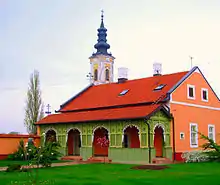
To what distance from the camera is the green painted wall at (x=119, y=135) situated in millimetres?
22266

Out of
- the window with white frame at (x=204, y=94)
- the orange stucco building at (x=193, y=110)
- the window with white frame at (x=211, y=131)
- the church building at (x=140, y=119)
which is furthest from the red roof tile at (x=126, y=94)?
the window with white frame at (x=211, y=131)

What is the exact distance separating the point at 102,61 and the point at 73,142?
951 inches

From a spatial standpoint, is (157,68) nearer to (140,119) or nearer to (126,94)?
(126,94)

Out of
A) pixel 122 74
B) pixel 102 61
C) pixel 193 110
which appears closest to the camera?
pixel 193 110

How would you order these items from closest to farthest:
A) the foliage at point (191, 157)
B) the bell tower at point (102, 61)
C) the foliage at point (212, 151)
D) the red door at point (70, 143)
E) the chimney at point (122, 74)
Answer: the foliage at point (212, 151) < the foliage at point (191, 157) < the red door at point (70, 143) < the chimney at point (122, 74) < the bell tower at point (102, 61)

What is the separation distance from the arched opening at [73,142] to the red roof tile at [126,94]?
2.30m

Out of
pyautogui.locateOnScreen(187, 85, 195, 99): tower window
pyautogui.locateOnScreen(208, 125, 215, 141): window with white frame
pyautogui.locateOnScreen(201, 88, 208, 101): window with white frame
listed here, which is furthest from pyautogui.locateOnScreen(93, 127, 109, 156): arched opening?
pyautogui.locateOnScreen(208, 125, 215, 141): window with white frame

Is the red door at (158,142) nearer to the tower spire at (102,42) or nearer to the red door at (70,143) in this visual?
the red door at (70,143)

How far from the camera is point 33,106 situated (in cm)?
4050

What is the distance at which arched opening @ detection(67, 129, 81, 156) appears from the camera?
28.7 meters

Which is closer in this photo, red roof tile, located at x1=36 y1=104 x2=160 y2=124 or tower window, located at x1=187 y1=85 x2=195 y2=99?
red roof tile, located at x1=36 y1=104 x2=160 y2=124

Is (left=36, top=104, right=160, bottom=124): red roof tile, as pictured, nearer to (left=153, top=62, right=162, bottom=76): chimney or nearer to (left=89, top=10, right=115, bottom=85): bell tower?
(left=153, top=62, right=162, bottom=76): chimney

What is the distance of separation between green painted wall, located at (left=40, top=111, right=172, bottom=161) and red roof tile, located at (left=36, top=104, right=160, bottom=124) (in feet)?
1.22

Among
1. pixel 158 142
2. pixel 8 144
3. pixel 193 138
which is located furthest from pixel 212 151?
pixel 8 144
